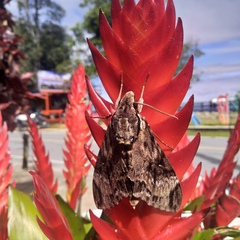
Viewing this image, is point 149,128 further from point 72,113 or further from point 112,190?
point 72,113

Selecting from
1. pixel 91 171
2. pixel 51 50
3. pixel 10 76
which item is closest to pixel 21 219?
pixel 10 76

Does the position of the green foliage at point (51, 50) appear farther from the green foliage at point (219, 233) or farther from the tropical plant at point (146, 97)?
the tropical plant at point (146, 97)

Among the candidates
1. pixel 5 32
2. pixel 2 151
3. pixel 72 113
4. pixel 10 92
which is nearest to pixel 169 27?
pixel 2 151

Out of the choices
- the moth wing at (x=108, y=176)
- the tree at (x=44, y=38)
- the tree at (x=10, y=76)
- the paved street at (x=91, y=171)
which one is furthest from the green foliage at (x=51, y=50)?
the moth wing at (x=108, y=176)

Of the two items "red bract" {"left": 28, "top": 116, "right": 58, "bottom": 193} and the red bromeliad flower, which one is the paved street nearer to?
"red bract" {"left": 28, "top": 116, "right": 58, "bottom": 193}

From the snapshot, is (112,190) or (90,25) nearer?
(112,190)

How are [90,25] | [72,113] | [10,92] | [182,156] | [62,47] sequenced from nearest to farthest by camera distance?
[182,156]
[72,113]
[10,92]
[90,25]
[62,47]

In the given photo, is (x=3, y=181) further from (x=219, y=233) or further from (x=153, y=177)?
(x=219, y=233)
